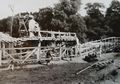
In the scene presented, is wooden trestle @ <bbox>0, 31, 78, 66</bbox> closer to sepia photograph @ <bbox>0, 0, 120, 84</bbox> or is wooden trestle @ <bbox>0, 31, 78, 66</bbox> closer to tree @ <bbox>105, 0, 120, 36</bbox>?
sepia photograph @ <bbox>0, 0, 120, 84</bbox>

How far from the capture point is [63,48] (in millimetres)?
31500

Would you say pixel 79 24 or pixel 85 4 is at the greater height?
pixel 85 4

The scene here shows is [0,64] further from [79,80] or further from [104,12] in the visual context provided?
[104,12]

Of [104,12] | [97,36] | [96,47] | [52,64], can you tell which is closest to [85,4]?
[104,12]

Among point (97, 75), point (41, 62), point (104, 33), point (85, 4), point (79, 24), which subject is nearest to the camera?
point (97, 75)

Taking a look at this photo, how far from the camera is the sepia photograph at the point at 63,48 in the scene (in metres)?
20.9

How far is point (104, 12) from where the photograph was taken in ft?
252

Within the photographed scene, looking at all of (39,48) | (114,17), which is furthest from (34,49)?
(114,17)

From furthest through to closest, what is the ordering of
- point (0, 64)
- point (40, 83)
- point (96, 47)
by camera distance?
point (96, 47) < point (0, 64) < point (40, 83)

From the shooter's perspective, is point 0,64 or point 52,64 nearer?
point 0,64

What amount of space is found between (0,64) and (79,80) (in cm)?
824

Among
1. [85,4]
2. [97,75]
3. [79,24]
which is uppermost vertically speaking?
[85,4]

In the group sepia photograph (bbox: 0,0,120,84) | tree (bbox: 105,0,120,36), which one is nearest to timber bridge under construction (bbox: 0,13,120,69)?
sepia photograph (bbox: 0,0,120,84)

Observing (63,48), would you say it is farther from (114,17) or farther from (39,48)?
(114,17)
